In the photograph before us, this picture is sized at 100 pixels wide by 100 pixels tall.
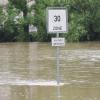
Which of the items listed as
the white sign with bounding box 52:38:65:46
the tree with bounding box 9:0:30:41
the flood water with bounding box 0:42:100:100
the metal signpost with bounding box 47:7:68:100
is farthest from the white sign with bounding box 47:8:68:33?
the tree with bounding box 9:0:30:41

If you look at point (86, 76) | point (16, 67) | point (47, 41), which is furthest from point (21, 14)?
point (86, 76)

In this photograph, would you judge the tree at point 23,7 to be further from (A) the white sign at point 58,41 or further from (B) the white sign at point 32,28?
(A) the white sign at point 58,41

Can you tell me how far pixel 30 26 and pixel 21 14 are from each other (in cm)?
296

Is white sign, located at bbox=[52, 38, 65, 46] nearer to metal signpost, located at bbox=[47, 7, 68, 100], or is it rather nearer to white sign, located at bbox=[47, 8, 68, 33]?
metal signpost, located at bbox=[47, 7, 68, 100]

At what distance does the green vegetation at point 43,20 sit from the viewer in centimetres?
4388

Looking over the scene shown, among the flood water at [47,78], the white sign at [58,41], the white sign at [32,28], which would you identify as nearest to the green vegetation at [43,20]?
the white sign at [32,28]

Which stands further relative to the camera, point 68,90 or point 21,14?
point 21,14

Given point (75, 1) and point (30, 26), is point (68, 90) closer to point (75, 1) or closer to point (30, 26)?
point (75, 1)

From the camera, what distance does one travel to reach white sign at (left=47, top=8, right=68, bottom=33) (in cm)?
1506

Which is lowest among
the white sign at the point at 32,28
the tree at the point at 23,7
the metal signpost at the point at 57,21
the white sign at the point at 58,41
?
the white sign at the point at 32,28

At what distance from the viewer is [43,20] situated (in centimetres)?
4547

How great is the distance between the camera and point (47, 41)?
46125mm

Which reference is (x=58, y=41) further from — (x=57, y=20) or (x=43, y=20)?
(x=43, y=20)

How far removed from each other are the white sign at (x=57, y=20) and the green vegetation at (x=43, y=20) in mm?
27629
